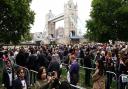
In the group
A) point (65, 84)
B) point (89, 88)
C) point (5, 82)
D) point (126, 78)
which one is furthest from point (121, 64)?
point (65, 84)

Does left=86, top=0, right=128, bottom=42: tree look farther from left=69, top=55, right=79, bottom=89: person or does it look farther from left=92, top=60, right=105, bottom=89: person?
left=92, top=60, right=105, bottom=89: person

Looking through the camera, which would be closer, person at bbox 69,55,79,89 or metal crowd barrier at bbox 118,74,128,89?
metal crowd barrier at bbox 118,74,128,89

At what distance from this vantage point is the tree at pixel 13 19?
152 feet

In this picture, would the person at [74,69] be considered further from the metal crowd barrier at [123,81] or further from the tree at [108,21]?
the tree at [108,21]

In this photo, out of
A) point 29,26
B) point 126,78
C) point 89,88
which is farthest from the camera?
point 29,26

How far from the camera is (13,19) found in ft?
156

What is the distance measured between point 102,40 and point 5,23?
1202 inches

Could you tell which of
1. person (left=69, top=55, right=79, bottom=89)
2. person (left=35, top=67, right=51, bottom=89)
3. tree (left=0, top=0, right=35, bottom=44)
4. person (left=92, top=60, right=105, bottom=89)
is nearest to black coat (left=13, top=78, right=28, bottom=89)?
person (left=35, top=67, right=51, bottom=89)

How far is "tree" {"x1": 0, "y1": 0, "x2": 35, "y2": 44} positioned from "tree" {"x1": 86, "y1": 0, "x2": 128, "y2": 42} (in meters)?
25.4

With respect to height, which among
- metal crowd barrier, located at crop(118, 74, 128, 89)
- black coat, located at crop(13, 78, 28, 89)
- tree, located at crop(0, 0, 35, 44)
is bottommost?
metal crowd barrier, located at crop(118, 74, 128, 89)

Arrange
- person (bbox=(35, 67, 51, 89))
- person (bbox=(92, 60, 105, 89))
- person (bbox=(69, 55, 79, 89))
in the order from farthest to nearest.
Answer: person (bbox=(69, 55, 79, 89)), person (bbox=(92, 60, 105, 89)), person (bbox=(35, 67, 51, 89))

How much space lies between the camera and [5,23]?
154 ft

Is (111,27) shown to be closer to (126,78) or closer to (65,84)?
(126,78)

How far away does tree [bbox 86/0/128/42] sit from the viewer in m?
74.0
